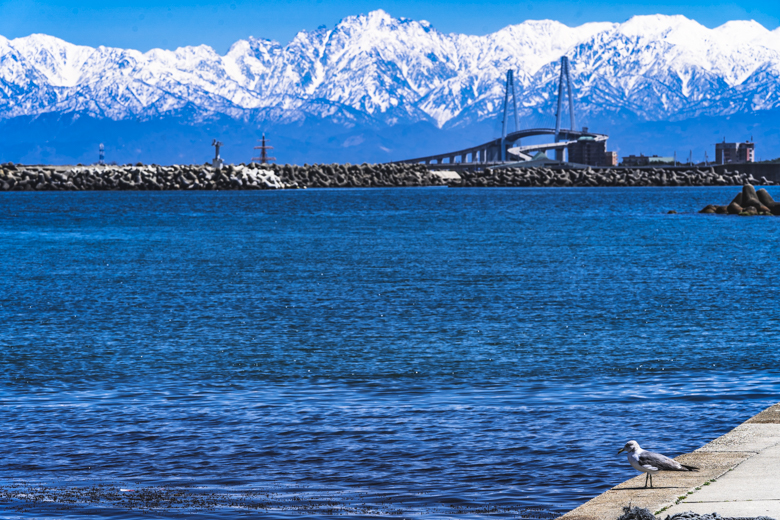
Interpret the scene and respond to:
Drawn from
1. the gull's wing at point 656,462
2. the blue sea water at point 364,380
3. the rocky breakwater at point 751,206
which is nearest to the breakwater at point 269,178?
the rocky breakwater at point 751,206

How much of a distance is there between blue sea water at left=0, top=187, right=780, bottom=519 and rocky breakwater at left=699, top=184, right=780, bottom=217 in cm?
4478

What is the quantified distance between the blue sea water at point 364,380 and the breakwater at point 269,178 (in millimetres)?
116216

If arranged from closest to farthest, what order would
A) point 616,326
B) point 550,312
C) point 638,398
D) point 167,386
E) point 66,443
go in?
point 66,443 < point 638,398 < point 167,386 < point 616,326 < point 550,312

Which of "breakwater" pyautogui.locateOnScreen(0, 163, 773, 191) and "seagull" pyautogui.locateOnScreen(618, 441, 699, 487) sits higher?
"breakwater" pyautogui.locateOnScreen(0, 163, 773, 191)

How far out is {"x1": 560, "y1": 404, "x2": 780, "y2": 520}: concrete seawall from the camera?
359 inches

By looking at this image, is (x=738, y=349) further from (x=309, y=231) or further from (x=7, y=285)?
(x=309, y=231)

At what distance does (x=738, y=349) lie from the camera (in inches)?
806

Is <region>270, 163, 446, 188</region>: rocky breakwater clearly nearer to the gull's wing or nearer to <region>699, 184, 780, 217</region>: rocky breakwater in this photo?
<region>699, 184, 780, 217</region>: rocky breakwater

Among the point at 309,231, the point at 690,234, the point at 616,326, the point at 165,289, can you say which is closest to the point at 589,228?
the point at 690,234

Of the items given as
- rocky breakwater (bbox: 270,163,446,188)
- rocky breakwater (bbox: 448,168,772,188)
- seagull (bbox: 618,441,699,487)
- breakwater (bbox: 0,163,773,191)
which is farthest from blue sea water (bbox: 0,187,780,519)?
rocky breakwater (bbox: 448,168,772,188)

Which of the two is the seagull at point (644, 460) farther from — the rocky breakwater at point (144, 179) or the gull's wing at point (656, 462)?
the rocky breakwater at point (144, 179)

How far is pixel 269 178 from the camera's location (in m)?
162

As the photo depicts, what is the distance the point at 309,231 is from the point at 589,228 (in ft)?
61.4

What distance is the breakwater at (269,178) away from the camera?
6171 inches
